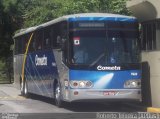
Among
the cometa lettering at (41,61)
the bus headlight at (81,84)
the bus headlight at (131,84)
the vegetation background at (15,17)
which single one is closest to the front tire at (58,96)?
the bus headlight at (81,84)

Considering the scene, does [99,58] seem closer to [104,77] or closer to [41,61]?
[104,77]

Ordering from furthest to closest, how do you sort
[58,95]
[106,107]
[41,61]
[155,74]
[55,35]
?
[41,61] → [106,107] → [55,35] → [58,95] → [155,74]

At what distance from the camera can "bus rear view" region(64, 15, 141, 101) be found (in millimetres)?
17969

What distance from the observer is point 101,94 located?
1798cm

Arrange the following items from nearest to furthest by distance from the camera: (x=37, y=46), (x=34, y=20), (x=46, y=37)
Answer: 1. (x=46, y=37)
2. (x=37, y=46)
3. (x=34, y=20)

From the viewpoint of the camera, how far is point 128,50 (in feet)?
60.1

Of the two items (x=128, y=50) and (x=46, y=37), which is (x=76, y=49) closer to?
(x=128, y=50)

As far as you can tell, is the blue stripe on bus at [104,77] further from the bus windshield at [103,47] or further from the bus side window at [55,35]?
the bus side window at [55,35]

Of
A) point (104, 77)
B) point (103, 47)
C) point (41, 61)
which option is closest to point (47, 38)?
point (41, 61)

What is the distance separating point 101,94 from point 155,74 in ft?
9.05

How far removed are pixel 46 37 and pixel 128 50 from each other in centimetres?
465

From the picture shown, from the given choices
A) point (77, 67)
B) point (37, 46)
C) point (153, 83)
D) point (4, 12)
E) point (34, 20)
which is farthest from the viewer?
point (4, 12)

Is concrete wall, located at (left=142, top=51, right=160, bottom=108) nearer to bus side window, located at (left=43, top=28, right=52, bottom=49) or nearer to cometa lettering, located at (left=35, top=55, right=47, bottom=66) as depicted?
bus side window, located at (left=43, top=28, right=52, bottom=49)

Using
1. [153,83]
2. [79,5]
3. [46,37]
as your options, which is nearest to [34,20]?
[79,5]
